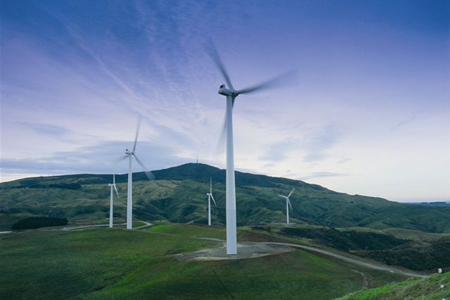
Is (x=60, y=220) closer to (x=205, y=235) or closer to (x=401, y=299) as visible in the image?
(x=205, y=235)

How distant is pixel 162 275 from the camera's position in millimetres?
54094

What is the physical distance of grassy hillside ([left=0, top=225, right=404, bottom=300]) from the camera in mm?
46594

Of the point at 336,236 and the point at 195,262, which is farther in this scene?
the point at 336,236

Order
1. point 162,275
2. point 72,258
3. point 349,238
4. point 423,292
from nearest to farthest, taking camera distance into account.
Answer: point 423,292 → point 162,275 → point 72,258 → point 349,238

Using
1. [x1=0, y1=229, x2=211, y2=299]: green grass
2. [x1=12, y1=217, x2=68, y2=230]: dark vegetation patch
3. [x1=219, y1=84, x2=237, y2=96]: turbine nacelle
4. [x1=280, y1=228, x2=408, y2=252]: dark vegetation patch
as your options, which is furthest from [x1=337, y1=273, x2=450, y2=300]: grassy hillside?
[x1=12, y1=217, x2=68, y2=230]: dark vegetation patch

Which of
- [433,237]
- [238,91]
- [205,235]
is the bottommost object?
[433,237]

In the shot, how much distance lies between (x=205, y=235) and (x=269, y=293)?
54838mm

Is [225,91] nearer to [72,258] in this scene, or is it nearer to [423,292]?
[423,292]

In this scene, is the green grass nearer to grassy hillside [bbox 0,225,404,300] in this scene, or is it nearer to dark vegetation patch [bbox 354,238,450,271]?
grassy hillside [bbox 0,225,404,300]

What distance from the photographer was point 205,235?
324 ft

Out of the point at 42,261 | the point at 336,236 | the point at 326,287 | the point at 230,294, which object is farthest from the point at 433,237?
the point at 42,261

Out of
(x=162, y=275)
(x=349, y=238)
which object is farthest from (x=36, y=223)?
(x=349, y=238)

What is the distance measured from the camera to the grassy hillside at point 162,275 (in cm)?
4659

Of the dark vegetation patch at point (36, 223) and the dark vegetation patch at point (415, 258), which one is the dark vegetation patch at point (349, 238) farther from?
the dark vegetation patch at point (36, 223)
